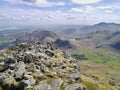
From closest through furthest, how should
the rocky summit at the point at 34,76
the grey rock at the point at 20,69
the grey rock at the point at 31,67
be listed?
the rocky summit at the point at 34,76
the grey rock at the point at 20,69
the grey rock at the point at 31,67

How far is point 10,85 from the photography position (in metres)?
92.4

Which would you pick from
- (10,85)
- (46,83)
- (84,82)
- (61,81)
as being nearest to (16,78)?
(10,85)

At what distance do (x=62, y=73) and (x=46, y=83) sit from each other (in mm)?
20814

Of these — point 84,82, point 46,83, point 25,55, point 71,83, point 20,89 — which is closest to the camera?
point 20,89

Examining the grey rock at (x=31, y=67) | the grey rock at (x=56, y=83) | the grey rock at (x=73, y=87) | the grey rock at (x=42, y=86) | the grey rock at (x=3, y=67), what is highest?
the grey rock at (x=31, y=67)

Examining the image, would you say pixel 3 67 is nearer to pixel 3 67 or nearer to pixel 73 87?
pixel 3 67

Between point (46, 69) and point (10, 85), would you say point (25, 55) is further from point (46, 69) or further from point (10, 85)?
point (10, 85)

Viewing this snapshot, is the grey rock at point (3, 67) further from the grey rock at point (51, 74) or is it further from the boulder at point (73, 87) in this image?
the boulder at point (73, 87)

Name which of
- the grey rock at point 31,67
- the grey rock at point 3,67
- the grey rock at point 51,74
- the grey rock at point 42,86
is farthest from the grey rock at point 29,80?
the grey rock at point 3,67

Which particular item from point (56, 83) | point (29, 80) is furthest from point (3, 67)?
point (56, 83)

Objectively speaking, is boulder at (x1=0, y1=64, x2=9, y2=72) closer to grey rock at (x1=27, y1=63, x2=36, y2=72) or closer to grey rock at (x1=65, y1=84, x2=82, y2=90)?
grey rock at (x1=27, y1=63, x2=36, y2=72)

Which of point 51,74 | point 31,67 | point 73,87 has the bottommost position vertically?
point 73,87

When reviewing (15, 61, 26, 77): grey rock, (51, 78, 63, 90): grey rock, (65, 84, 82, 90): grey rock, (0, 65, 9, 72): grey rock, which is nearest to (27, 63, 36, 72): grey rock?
(15, 61, 26, 77): grey rock

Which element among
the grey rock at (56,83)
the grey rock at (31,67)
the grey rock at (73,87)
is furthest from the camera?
the grey rock at (31,67)
